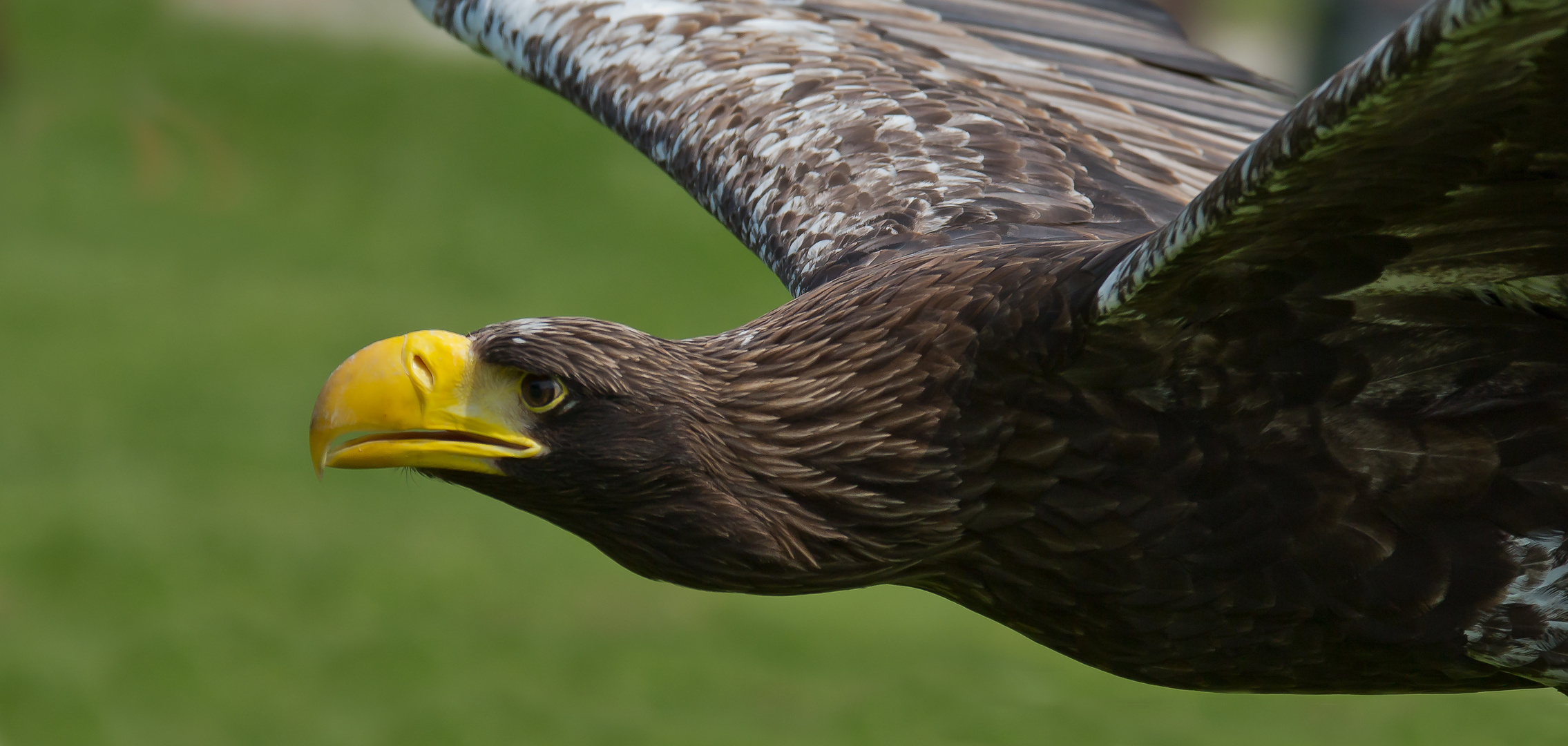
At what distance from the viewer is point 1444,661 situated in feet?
11.8

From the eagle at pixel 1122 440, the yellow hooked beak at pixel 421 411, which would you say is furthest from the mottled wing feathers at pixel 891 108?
the yellow hooked beak at pixel 421 411

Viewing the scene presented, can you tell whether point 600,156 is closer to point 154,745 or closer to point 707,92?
point 154,745

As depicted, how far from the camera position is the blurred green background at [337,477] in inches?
447

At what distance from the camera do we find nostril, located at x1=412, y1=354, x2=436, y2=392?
3416 mm

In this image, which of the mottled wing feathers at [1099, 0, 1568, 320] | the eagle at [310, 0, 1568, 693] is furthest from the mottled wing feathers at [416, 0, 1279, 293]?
the mottled wing feathers at [1099, 0, 1568, 320]

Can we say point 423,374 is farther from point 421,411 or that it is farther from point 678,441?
point 678,441

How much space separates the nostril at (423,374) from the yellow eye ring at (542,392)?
0.16 meters

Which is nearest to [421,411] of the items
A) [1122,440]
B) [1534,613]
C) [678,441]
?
[678,441]

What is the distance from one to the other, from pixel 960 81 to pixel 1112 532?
2.16 m

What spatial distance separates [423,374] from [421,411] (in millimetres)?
69

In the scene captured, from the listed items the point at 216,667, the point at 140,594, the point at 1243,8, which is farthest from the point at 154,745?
the point at 1243,8

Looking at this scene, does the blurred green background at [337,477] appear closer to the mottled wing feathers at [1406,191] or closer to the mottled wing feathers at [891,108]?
the mottled wing feathers at [891,108]

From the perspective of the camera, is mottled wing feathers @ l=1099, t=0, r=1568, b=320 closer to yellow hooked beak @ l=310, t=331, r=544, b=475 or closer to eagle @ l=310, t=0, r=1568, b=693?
eagle @ l=310, t=0, r=1568, b=693

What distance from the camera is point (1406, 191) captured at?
3.01m
